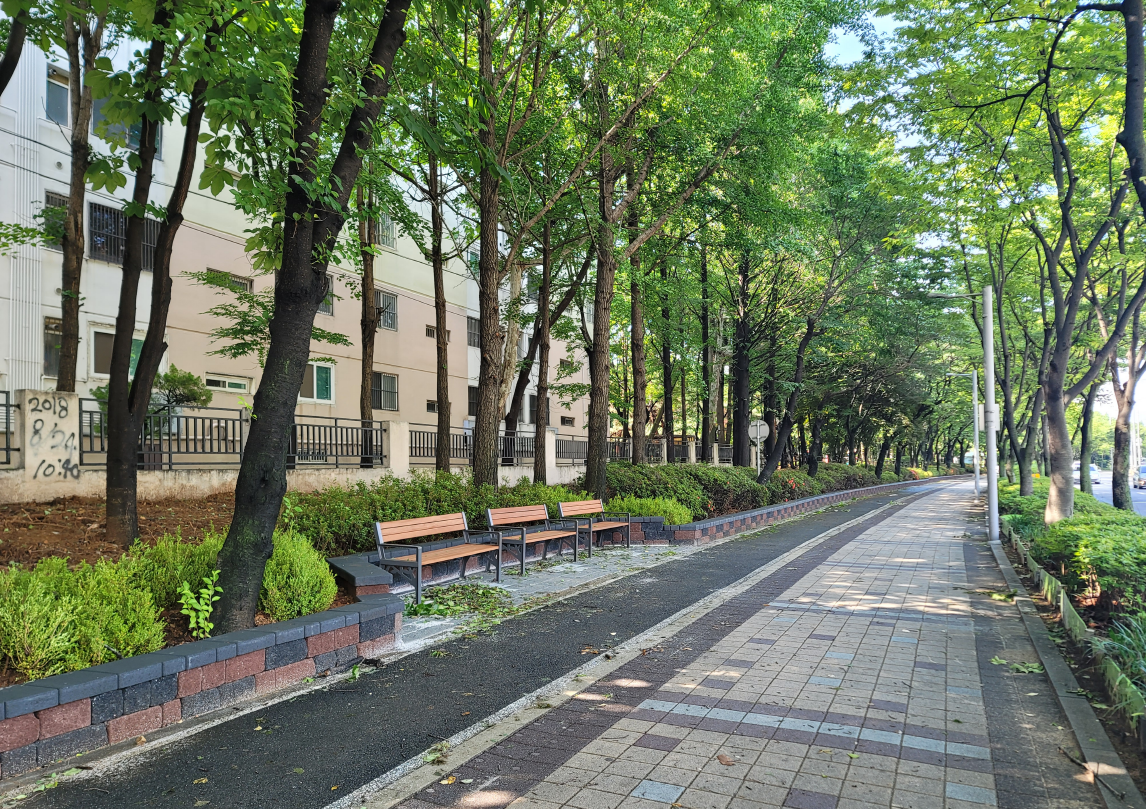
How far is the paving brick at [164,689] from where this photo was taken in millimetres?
4461

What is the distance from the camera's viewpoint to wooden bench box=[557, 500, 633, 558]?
490 inches

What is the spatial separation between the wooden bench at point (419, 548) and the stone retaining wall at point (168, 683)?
5.93 ft

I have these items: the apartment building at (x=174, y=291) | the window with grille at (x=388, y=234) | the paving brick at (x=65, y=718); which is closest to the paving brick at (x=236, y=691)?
the paving brick at (x=65, y=718)

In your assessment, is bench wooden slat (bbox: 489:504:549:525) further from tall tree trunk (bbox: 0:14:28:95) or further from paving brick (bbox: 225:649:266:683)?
tall tree trunk (bbox: 0:14:28:95)

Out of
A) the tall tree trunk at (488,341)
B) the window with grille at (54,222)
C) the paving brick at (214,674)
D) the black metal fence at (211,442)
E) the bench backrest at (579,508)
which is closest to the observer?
the paving brick at (214,674)

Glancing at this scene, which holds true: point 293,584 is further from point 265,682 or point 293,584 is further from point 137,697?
point 137,697

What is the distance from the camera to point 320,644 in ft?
18.5

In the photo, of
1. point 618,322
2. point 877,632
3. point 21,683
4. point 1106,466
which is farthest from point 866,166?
point 1106,466

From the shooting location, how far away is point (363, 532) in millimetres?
8852

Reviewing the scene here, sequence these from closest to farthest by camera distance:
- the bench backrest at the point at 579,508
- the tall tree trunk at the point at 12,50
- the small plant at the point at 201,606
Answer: the small plant at the point at 201,606
the tall tree trunk at the point at 12,50
the bench backrest at the point at 579,508

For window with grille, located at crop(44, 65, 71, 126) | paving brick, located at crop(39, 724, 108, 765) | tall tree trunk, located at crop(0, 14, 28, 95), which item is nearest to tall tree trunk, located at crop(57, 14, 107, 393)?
tall tree trunk, located at crop(0, 14, 28, 95)

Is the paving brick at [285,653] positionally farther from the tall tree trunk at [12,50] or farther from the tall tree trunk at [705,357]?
the tall tree trunk at [705,357]

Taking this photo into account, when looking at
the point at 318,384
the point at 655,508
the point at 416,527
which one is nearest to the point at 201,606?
the point at 416,527

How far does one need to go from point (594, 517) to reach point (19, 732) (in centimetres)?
1088
